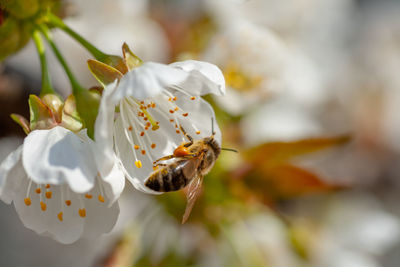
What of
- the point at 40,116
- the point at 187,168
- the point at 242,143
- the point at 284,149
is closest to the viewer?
the point at 40,116

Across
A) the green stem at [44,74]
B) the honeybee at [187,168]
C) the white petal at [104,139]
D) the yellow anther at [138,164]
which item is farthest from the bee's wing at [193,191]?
the green stem at [44,74]

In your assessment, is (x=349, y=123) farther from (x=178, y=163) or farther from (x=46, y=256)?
(x=178, y=163)

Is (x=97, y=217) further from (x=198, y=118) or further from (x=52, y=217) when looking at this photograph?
(x=198, y=118)

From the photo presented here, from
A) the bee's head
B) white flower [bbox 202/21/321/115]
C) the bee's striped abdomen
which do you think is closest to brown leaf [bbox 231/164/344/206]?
white flower [bbox 202/21/321/115]

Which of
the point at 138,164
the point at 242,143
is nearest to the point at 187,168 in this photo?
the point at 138,164

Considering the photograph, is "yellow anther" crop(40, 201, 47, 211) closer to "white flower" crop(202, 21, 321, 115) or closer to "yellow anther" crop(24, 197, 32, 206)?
"yellow anther" crop(24, 197, 32, 206)

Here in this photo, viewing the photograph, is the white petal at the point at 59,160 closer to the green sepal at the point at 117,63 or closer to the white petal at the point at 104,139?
the white petal at the point at 104,139
